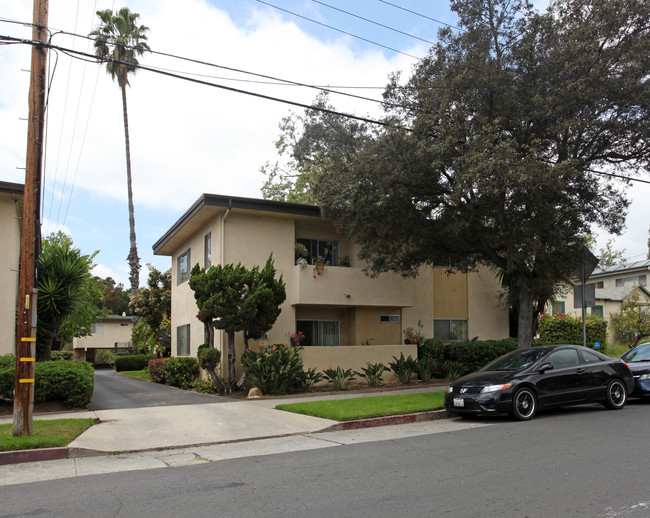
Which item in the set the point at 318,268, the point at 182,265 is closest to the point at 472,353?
the point at 318,268

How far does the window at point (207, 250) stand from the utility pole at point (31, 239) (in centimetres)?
966

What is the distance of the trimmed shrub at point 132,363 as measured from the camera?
108 ft

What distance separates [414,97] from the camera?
1616 centimetres

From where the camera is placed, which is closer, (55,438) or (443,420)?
(55,438)

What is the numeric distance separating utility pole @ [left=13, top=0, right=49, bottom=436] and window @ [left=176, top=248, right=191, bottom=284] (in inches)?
508

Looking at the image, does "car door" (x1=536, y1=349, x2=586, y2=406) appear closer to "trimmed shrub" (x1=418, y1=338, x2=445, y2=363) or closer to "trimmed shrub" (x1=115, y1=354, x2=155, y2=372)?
"trimmed shrub" (x1=418, y1=338, x2=445, y2=363)

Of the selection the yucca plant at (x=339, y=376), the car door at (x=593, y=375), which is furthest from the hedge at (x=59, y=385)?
the car door at (x=593, y=375)

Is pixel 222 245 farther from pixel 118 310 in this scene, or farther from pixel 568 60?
pixel 118 310

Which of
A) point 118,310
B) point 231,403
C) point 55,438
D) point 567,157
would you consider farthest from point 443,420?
point 118,310

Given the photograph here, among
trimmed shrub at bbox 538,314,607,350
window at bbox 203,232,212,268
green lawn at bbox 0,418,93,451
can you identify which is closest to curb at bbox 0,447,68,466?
green lawn at bbox 0,418,93,451

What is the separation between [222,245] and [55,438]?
30.6ft

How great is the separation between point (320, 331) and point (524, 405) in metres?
9.55

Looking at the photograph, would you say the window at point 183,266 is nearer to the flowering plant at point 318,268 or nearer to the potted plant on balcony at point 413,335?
the flowering plant at point 318,268

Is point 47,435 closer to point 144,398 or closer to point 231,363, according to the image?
point 144,398
